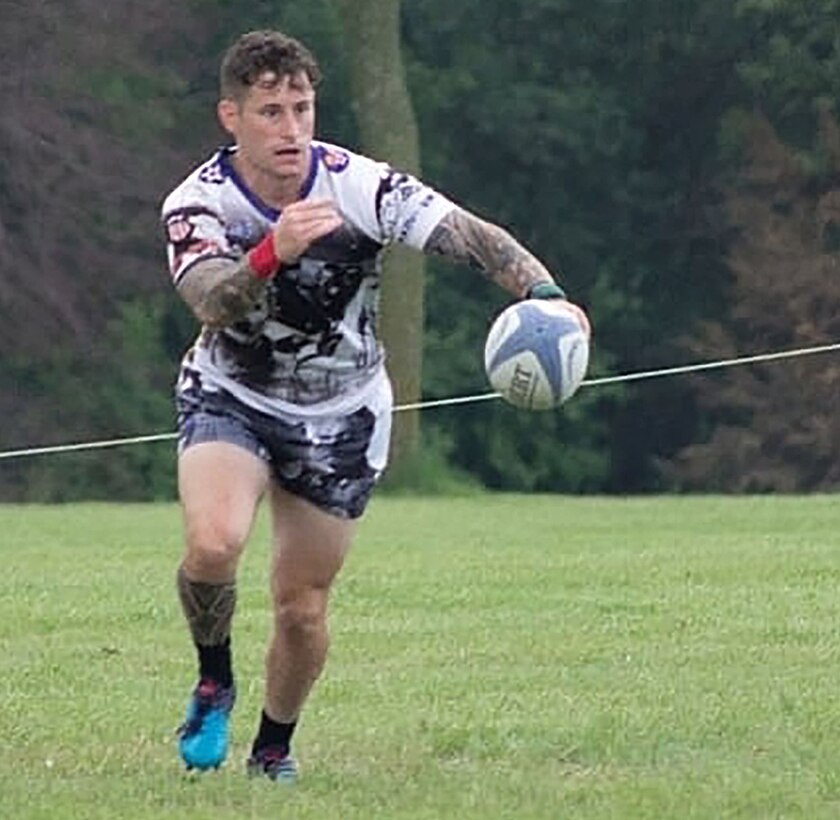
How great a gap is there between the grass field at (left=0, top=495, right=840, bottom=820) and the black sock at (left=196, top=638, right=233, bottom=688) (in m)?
0.26

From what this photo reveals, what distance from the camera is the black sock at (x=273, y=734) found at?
817 centimetres

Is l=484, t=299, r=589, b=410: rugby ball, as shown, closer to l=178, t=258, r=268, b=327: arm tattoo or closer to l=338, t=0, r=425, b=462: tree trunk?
l=178, t=258, r=268, b=327: arm tattoo

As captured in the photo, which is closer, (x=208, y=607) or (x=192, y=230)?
(x=192, y=230)

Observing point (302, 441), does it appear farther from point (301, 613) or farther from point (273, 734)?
point (273, 734)

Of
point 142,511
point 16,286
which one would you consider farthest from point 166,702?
point 16,286

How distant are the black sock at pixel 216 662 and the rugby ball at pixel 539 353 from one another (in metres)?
1.11

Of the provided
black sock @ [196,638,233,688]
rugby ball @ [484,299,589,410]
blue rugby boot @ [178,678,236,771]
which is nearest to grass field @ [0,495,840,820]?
blue rugby boot @ [178,678,236,771]

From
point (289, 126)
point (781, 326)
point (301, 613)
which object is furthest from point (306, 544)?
point (781, 326)

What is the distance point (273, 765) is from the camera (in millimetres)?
8078

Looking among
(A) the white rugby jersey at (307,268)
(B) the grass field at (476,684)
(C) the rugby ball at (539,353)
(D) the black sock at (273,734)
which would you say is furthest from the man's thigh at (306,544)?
(C) the rugby ball at (539,353)

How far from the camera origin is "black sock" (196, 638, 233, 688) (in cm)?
807

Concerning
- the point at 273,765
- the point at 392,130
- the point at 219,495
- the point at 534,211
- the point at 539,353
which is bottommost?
the point at 534,211

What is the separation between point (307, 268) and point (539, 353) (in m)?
0.67

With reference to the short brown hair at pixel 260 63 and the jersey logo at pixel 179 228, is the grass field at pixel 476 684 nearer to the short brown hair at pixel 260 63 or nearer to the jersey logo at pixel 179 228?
the jersey logo at pixel 179 228
